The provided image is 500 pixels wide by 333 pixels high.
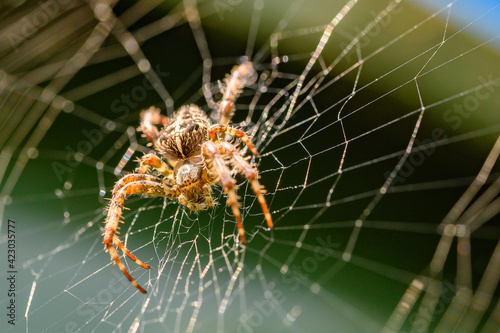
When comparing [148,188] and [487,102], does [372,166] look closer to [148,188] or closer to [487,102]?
[487,102]

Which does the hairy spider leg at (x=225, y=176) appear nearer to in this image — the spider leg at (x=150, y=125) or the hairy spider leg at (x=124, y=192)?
the hairy spider leg at (x=124, y=192)

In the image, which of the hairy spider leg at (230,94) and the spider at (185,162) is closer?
the spider at (185,162)

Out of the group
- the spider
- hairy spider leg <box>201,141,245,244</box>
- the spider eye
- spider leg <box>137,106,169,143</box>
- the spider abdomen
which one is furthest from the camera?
spider leg <box>137,106,169,143</box>

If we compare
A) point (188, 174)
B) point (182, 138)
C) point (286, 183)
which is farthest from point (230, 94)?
point (286, 183)

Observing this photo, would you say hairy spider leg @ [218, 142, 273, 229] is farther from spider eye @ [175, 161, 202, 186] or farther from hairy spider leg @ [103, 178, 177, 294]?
hairy spider leg @ [103, 178, 177, 294]

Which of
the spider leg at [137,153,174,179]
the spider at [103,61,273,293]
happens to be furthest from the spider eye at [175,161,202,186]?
the spider leg at [137,153,174,179]

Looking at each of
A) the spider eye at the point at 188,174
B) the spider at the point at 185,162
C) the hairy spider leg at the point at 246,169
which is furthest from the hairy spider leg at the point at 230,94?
the hairy spider leg at the point at 246,169

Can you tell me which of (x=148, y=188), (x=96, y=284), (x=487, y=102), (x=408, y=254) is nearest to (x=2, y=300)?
(x=96, y=284)
